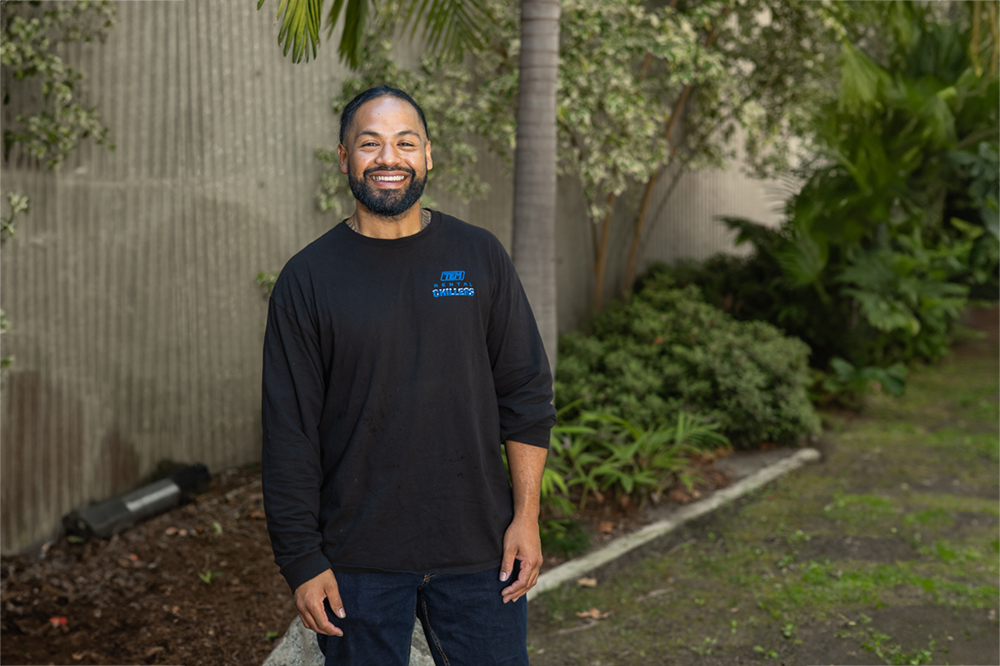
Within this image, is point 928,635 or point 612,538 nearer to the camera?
point 928,635

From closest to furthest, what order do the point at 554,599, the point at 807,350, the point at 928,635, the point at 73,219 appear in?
the point at 928,635
the point at 554,599
the point at 73,219
the point at 807,350

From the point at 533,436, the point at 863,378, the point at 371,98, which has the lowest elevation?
the point at 863,378

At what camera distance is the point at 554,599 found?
4.23m

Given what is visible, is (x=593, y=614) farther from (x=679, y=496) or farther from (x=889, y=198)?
(x=889, y=198)

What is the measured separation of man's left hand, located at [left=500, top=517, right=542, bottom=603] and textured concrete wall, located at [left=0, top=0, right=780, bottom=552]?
12.1 ft

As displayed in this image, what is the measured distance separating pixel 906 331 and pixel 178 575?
703 cm

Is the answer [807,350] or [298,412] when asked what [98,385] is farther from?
[807,350]

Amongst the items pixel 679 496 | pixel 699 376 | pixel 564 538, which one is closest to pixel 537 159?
pixel 564 538

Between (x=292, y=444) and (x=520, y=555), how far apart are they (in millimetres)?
673

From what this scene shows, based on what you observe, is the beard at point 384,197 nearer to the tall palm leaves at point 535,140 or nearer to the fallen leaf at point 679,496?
the tall palm leaves at point 535,140

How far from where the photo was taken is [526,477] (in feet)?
7.52

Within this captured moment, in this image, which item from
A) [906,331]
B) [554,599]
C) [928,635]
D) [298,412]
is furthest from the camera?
[906,331]

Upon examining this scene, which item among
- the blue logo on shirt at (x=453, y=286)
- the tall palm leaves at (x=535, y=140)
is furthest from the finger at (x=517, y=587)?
the tall palm leaves at (x=535, y=140)

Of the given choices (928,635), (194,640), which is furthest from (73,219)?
(928,635)
